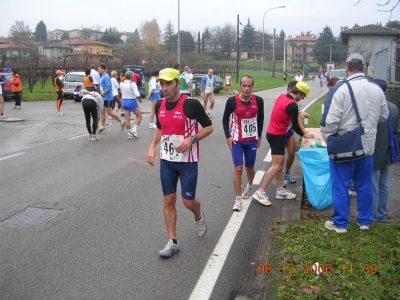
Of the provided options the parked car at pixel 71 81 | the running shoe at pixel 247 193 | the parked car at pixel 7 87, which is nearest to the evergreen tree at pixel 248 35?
the parked car at pixel 71 81

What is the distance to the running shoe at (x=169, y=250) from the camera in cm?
452

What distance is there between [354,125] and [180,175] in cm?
192

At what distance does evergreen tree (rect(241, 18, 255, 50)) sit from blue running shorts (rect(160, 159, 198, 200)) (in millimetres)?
125631

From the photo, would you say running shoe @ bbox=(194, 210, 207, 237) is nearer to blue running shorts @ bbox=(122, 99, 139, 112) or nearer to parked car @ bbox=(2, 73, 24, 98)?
blue running shorts @ bbox=(122, 99, 139, 112)

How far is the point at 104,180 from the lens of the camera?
7.60 meters

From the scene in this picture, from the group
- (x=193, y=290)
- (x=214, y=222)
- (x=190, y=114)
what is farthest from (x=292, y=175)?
(x=193, y=290)

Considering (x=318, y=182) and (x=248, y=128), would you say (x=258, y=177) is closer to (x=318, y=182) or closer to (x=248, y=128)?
(x=248, y=128)

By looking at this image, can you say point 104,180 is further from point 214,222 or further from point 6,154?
point 6,154

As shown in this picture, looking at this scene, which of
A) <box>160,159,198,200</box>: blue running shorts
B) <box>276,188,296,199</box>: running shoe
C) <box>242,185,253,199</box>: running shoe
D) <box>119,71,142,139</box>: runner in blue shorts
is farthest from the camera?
<box>119,71,142,139</box>: runner in blue shorts

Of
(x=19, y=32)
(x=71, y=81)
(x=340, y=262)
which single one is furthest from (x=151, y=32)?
(x=340, y=262)

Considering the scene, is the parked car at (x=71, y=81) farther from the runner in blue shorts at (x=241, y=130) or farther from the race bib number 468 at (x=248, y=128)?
the race bib number 468 at (x=248, y=128)

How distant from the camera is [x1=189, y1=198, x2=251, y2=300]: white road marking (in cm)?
389

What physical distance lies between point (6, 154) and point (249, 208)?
6311 mm

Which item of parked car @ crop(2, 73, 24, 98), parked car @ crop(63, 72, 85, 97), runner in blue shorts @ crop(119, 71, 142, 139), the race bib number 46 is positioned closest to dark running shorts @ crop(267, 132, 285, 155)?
the race bib number 46
